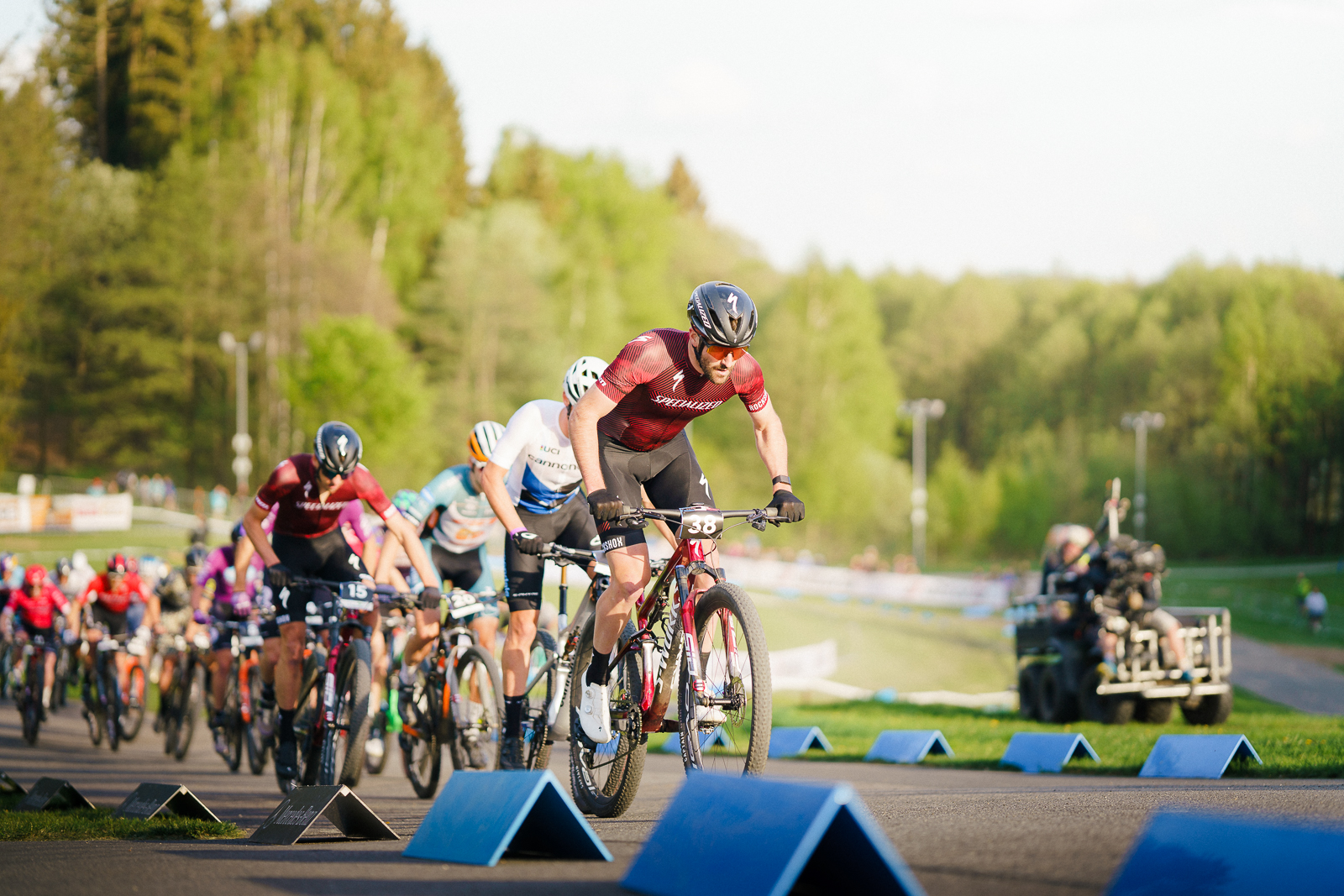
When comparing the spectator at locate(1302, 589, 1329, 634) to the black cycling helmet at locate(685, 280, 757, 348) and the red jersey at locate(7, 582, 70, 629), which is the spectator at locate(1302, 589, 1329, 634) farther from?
the black cycling helmet at locate(685, 280, 757, 348)

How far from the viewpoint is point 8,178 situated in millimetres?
69875

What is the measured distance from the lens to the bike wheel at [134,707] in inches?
659

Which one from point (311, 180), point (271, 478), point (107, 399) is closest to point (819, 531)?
point (311, 180)

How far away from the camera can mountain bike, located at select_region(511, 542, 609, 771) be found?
310 inches

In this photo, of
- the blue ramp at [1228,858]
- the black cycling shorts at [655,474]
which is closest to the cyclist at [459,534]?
the black cycling shorts at [655,474]

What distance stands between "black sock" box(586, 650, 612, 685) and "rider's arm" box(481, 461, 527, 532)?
1.65 meters

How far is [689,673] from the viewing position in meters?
6.36

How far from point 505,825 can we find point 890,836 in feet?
4.79

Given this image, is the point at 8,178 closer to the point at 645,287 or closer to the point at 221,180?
the point at 221,180

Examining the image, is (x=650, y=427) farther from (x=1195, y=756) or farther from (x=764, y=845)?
(x=1195, y=756)

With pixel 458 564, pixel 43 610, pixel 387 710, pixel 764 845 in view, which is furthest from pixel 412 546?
pixel 43 610

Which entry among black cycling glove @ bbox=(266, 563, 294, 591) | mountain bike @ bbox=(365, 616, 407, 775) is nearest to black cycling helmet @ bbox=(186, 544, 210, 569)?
mountain bike @ bbox=(365, 616, 407, 775)

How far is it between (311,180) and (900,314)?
46328 millimetres

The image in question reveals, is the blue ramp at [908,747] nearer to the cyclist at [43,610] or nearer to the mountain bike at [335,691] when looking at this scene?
the mountain bike at [335,691]
